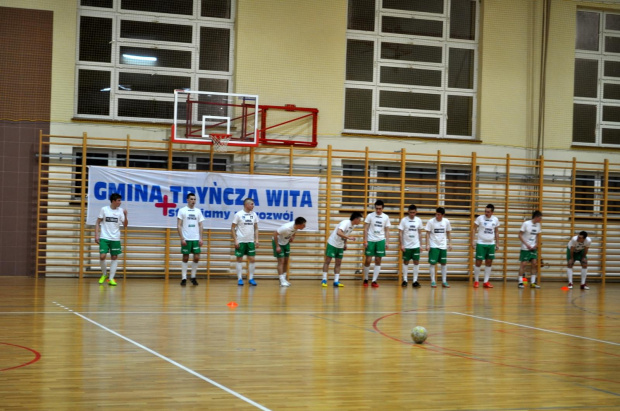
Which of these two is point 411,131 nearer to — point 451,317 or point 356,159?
point 356,159

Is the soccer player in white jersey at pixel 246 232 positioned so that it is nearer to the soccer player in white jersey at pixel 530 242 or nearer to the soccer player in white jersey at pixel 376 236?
the soccer player in white jersey at pixel 376 236

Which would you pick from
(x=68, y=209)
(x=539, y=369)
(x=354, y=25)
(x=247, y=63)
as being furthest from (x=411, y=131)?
(x=539, y=369)

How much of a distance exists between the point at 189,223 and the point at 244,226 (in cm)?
119

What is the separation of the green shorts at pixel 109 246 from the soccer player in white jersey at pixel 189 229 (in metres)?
1.32

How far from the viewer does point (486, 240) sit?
1761 cm

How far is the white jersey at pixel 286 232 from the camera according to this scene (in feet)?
51.4

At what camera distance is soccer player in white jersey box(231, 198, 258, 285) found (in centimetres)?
1595

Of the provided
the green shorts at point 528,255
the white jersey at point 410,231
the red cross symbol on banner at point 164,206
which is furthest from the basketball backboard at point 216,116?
the green shorts at point 528,255

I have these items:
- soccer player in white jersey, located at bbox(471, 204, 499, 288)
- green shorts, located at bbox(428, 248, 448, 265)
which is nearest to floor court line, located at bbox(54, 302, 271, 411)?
green shorts, located at bbox(428, 248, 448, 265)

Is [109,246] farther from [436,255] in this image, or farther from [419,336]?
[419,336]

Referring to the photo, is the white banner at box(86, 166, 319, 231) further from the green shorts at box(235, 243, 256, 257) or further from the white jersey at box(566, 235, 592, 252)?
the white jersey at box(566, 235, 592, 252)

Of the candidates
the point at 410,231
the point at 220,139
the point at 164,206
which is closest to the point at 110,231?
the point at 164,206

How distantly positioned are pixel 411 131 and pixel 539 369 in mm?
12836

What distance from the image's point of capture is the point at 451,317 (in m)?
11.1
